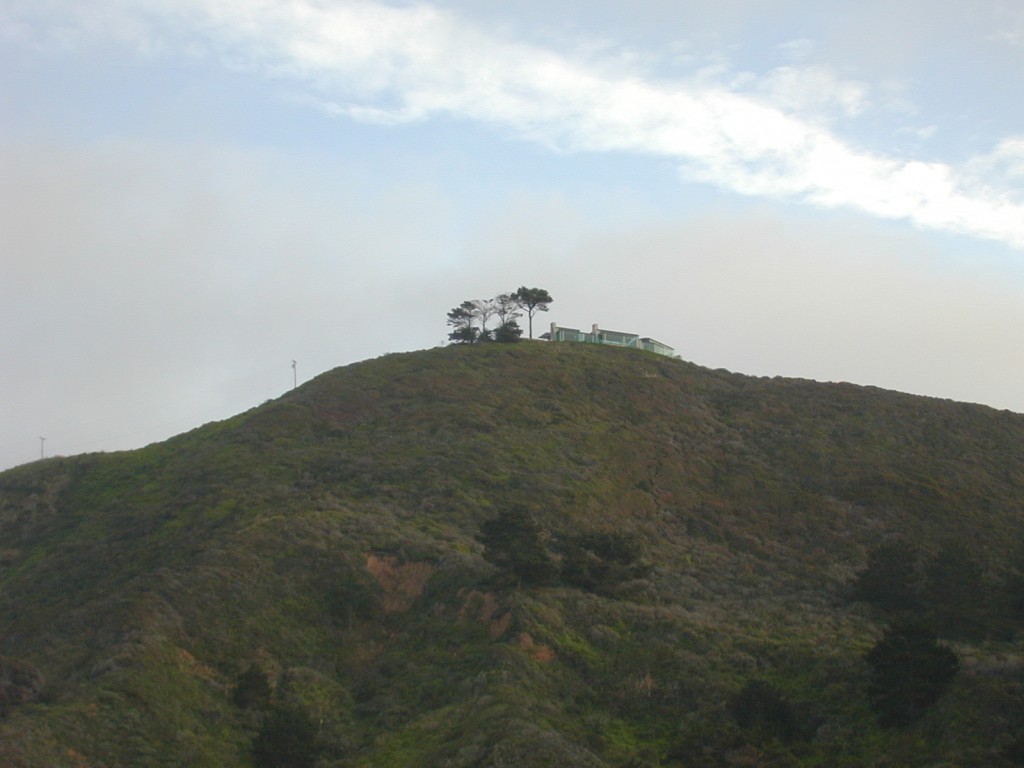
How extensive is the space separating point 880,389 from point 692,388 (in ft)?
40.2

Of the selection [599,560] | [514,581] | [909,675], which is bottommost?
[909,675]

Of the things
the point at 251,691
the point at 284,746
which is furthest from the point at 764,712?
the point at 251,691

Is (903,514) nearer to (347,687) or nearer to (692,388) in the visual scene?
(692,388)

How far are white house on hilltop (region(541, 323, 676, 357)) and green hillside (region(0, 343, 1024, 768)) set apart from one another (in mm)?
14713

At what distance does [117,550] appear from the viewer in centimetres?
4128

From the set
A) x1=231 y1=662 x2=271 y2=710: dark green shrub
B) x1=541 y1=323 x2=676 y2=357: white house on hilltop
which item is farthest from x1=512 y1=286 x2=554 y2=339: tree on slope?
x1=231 y1=662 x2=271 y2=710: dark green shrub

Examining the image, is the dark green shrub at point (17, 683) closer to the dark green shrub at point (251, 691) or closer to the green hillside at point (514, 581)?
the green hillside at point (514, 581)

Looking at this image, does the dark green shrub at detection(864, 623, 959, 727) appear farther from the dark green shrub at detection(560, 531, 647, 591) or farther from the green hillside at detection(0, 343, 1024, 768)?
the dark green shrub at detection(560, 531, 647, 591)

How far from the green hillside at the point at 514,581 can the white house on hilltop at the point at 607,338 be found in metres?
14.7

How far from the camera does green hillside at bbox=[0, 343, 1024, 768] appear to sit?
25.7 m

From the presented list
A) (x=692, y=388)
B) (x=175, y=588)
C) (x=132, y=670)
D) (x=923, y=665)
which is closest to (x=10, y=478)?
(x=175, y=588)

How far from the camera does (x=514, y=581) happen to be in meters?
33.6

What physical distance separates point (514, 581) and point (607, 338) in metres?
46.4

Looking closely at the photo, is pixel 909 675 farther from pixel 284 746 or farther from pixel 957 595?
pixel 284 746
